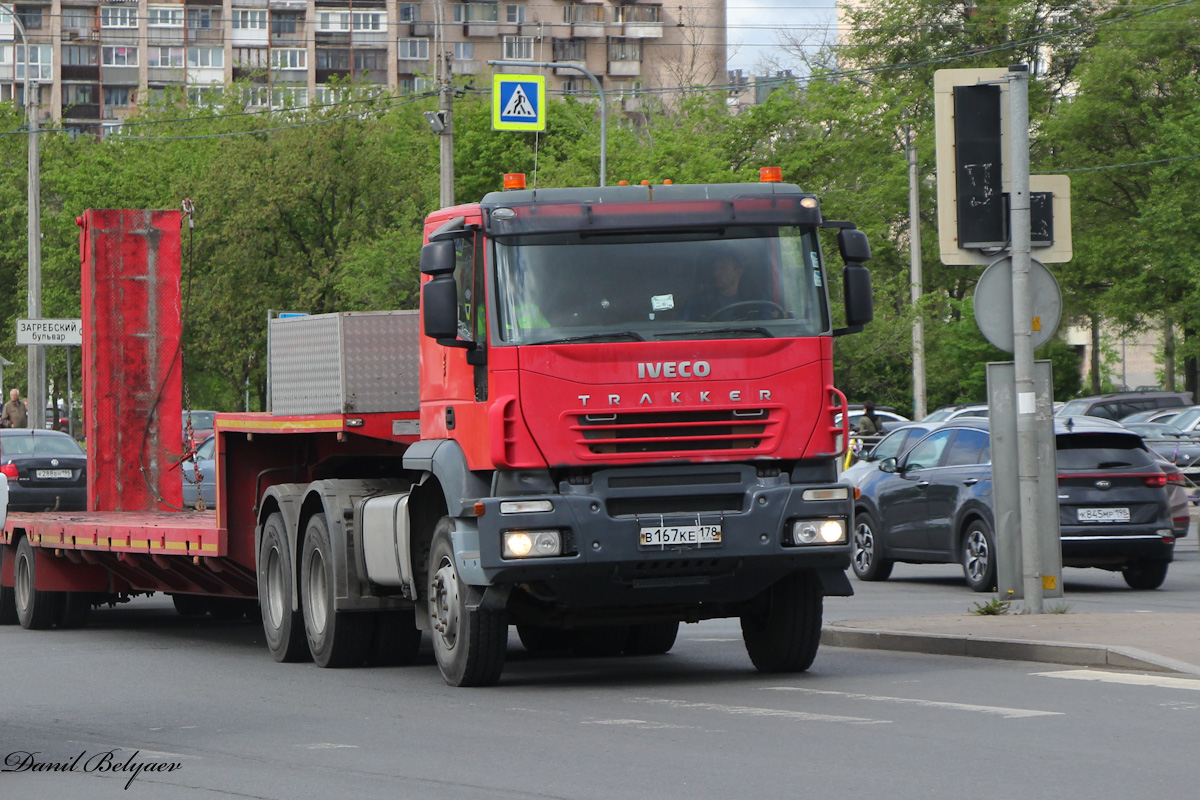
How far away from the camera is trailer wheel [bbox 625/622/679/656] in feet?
46.5

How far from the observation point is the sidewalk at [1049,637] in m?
11.7

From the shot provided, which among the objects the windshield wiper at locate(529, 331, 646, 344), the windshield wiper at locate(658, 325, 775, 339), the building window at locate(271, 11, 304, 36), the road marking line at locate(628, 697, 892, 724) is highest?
the building window at locate(271, 11, 304, 36)

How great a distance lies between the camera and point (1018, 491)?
14.7 m

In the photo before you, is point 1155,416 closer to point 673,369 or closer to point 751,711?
point 673,369

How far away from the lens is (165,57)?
120 m

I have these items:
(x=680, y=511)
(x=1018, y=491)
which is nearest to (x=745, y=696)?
(x=680, y=511)

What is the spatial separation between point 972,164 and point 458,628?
5474 mm

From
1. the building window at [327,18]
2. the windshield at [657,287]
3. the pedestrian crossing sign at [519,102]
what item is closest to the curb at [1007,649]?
the windshield at [657,287]

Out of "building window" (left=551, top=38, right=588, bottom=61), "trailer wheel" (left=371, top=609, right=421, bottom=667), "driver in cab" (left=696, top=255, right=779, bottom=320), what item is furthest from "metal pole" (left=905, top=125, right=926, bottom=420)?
"building window" (left=551, top=38, right=588, bottom=61)

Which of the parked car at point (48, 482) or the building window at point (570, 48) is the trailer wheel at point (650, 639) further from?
the building window at point (570, 48)

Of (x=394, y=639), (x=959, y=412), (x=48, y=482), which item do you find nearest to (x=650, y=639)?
(x=394, y=639)

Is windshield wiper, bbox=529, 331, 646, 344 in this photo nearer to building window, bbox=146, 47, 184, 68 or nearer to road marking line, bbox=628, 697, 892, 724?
road marking line, bbox=628, 697, 892, 724

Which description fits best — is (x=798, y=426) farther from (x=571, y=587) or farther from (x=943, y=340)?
(x=943, y=340)

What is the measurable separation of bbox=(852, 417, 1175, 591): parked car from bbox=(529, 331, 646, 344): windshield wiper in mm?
7658
